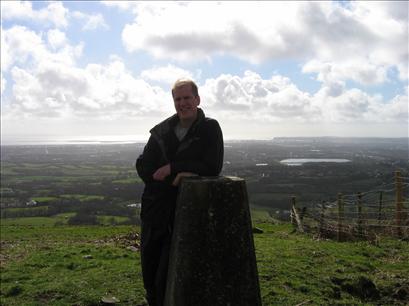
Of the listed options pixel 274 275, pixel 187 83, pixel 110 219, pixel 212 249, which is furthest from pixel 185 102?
pixel 110 219

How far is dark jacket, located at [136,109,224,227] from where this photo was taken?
3.71m

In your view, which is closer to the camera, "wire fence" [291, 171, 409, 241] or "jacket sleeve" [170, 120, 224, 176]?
"jacket sleeve" [170, 120, 224, 176]

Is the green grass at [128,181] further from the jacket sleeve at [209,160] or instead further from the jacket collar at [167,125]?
the jacket sleeve at [209,160]

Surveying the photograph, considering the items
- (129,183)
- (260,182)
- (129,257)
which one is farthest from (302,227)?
(129,183)

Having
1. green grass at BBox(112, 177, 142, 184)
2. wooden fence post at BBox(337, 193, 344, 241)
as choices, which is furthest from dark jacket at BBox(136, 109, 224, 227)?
green grass at BBox(112, 177, 142, 184)

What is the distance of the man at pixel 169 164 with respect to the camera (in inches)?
145

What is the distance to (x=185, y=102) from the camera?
369 centimetres

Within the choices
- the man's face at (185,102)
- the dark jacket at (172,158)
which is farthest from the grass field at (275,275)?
the man's face at (185,102)

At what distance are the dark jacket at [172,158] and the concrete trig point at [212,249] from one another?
20 centimetres

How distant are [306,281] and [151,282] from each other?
4562 millimetres

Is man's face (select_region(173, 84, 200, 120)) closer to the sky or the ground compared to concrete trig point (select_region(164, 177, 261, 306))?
closer to the sky

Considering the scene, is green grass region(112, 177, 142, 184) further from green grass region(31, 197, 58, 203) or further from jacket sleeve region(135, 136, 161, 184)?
jacket sleeve region(135, 136, 161, 184)

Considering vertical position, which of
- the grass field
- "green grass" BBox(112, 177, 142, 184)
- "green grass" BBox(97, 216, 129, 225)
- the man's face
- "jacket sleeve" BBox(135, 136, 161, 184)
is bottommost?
"green grass" BBox(97, 216, 129, 225)

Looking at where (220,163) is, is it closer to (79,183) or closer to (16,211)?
(16,211)
